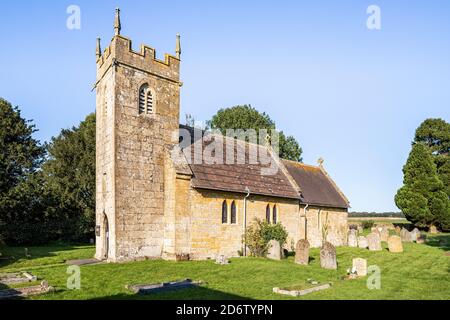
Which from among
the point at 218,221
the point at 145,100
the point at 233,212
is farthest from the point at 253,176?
the point at 145,100

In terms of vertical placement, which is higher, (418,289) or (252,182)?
(252,182)

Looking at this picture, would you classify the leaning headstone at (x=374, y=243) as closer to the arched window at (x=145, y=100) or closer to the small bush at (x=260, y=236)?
the small bush at (x=260, y=236)

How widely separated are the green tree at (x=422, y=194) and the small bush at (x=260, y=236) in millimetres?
28999

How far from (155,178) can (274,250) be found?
8197 millimetres

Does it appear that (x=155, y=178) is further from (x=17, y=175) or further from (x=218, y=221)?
(x=17, y=175)

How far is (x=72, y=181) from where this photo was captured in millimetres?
38375

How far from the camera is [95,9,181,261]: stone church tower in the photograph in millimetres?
19406

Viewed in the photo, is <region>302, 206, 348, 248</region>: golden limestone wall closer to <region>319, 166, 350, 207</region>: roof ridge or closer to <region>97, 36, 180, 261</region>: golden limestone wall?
<region>319, 166, 350, 207</region>: roof ridge

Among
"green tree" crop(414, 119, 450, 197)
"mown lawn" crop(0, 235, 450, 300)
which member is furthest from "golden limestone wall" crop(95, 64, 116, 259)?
"green tree" crop(414, 119, 450, 197)

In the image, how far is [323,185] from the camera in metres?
34.3

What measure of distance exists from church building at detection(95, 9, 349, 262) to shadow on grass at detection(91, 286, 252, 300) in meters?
6.78
